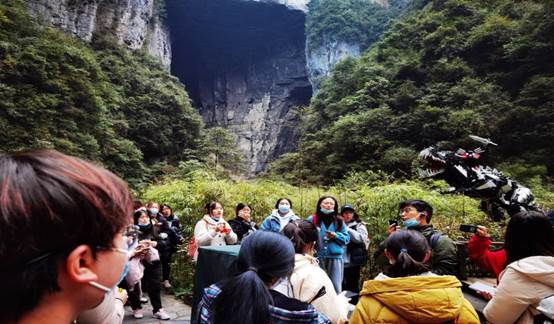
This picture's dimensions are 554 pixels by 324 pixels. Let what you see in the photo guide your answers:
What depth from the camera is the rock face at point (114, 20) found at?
55.6ft

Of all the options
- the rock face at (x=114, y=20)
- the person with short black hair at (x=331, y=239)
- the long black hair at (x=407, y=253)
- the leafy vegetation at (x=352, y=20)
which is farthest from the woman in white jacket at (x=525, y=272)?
the leafy vegetation at (x=352, y=20)

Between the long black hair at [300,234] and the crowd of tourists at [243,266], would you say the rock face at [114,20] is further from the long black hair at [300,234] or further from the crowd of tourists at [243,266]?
the long black hair at [300,234]

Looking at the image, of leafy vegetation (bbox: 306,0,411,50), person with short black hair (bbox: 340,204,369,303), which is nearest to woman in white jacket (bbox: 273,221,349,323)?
person with short black hair (bbox: 340,204,369,303)

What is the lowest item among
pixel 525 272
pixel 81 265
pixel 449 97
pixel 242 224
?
pixel 242 224

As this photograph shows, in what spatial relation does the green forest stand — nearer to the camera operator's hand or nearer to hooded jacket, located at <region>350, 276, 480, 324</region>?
the camera operator's hand

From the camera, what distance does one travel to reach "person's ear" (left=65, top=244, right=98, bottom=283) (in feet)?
1.95

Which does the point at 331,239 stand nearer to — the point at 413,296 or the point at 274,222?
the point at 274,222

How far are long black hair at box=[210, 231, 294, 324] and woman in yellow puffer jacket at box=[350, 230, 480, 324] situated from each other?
45cm

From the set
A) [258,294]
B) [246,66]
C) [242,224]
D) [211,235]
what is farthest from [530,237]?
[246,66]

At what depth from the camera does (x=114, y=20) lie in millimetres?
20547

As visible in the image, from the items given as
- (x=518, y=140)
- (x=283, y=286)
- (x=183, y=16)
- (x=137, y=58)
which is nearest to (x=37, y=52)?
(x=137, y=58)

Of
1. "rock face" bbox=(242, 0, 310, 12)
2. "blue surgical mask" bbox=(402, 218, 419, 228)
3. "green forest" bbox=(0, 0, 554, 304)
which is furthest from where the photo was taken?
"rock face" bbox=(242, 0, 310, 12)

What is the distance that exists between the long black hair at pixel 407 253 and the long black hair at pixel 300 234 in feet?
1.64

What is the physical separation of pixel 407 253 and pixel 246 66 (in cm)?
3188
